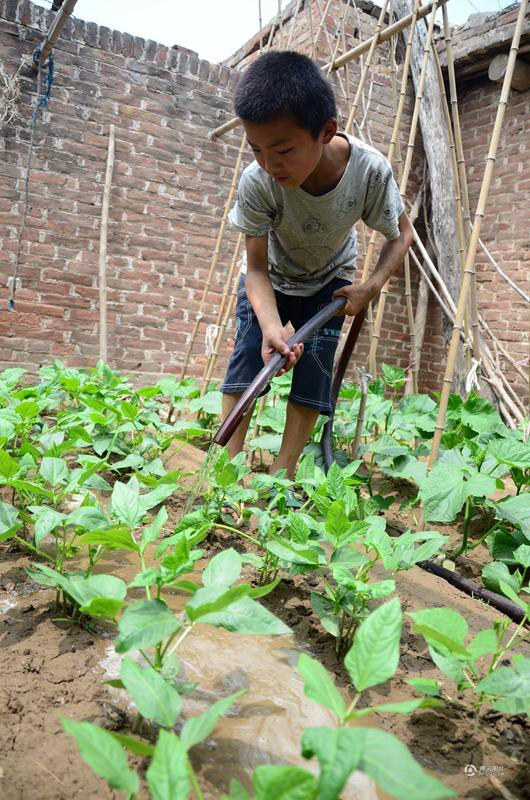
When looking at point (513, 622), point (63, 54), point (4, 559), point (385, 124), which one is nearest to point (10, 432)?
point (4, 559)

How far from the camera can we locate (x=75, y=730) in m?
0.54

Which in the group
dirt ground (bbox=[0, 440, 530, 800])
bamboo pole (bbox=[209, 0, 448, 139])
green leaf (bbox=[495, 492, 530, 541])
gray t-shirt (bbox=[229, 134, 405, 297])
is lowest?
dirt ground (bbox=[0, 440, 530, 800])

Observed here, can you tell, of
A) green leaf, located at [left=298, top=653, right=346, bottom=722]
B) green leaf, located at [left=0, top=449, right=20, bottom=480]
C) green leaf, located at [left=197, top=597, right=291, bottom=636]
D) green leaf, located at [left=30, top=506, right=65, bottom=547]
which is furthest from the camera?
green leaf, located at [left=0, top=449, right=20, bottom=480]

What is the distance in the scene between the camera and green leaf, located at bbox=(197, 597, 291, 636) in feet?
2.36

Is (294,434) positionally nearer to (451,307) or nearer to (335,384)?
(335,384)

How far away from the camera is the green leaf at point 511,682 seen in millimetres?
733

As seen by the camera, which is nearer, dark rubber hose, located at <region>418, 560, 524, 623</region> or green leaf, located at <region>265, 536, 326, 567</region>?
green leaf, located at <region>265, 536, 326, 567</region>

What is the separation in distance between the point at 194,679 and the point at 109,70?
153 inches

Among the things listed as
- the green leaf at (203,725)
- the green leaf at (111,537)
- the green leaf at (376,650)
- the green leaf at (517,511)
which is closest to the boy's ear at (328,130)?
the green leaf at (517,511)

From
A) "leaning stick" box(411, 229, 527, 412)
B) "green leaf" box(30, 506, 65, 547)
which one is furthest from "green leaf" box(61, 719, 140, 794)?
"leaning stick" box(411, 229, 527, 412)

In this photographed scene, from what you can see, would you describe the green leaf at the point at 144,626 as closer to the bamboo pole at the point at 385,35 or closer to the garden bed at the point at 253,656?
the garden bed at the point at 253,656

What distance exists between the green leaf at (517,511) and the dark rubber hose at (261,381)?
60cm

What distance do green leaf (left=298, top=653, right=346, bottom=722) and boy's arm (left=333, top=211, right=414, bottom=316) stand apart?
1.27 metres

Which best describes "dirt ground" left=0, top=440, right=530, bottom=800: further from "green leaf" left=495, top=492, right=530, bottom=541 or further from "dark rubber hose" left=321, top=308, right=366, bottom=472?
"dark rubber hose" left=321, top=308, right=366, bottom=472
